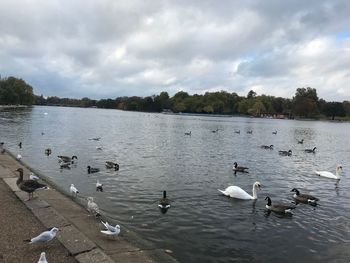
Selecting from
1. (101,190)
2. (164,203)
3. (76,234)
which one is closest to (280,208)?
(164,203)

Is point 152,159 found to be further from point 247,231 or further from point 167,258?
point 167,258

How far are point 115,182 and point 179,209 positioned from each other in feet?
19.5

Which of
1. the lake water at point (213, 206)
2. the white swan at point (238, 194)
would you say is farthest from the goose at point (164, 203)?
the white swan at point (238, 194)

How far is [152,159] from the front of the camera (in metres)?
32.2

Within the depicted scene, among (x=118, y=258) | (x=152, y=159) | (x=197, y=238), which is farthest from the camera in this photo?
(x=152, y=159)

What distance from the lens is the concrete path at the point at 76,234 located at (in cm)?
993

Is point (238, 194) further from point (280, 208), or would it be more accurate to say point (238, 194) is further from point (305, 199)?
point (305, 199)

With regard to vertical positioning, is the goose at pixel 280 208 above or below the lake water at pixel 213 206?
above

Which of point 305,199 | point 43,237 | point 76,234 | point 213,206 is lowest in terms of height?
point 213,206

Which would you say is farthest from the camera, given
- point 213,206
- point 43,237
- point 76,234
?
point 213,206

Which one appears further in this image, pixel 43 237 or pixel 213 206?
pixel 213 206

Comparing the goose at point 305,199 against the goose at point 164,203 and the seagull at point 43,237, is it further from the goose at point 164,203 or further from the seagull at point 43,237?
the seagull at point 43,237

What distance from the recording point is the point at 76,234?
11.2 meters

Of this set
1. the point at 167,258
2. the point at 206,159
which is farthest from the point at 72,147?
the point at 167,258
